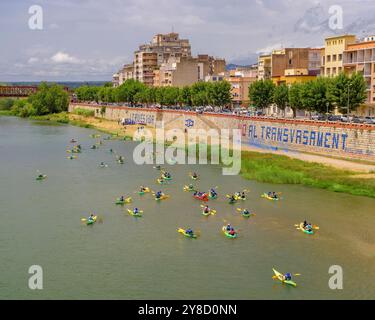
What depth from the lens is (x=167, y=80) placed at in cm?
17450

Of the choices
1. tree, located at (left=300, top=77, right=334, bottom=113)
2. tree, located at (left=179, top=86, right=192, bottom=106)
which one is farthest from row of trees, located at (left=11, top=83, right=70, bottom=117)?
tree, located at (left=300, top=77, right=334, bottom=113)

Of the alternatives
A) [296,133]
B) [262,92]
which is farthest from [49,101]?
[296,133]

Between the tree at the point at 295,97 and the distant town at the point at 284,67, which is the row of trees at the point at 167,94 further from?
the tree at the point at 295,97

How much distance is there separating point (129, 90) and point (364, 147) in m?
103

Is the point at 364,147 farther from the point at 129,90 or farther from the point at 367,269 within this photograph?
the point at 129,90

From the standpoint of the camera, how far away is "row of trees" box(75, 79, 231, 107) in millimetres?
114938

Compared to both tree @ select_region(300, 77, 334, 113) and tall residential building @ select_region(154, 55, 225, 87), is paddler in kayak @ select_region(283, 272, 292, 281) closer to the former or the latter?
tree @ select_region(300, 77, 334, 113)

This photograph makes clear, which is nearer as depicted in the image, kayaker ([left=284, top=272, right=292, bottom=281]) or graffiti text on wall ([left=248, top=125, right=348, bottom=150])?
kayaker ([left=284, top=272, right=292, bottom=281])

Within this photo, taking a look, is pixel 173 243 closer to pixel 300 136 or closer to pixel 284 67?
pixel 300 136

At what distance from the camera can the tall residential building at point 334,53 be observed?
93.9 m

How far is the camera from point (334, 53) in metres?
96.8

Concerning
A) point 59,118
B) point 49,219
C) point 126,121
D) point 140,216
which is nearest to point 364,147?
point 140,216

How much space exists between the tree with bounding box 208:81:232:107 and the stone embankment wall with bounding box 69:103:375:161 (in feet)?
26.2
